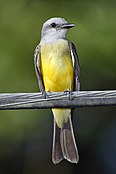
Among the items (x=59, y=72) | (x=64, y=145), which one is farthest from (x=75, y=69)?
(x=64, y=145)

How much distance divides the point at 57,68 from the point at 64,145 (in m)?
0.72

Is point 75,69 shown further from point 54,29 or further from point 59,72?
point 54,29

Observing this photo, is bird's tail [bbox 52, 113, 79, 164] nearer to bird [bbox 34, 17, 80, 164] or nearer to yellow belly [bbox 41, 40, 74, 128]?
bird [bbox 34, 17, 80, 164]

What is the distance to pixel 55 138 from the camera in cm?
672

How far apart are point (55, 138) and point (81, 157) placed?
3.11 metres

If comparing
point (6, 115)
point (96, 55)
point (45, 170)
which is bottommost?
point (45, 170)

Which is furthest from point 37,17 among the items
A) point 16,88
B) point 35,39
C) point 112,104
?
point 112,104

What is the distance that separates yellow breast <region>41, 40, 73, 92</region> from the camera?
6898 millimetres

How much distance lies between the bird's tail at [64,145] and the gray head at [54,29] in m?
0.79

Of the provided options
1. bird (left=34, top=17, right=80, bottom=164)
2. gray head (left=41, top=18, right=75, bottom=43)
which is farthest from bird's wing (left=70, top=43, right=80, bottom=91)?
gray head (left=41, top=18, right=75, bottom=43)

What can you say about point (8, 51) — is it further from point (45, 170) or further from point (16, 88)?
point (45, 170)

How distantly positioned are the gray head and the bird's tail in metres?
0.79

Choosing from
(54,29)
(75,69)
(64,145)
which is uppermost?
(54,29)

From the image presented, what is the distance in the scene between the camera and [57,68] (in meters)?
6.92
